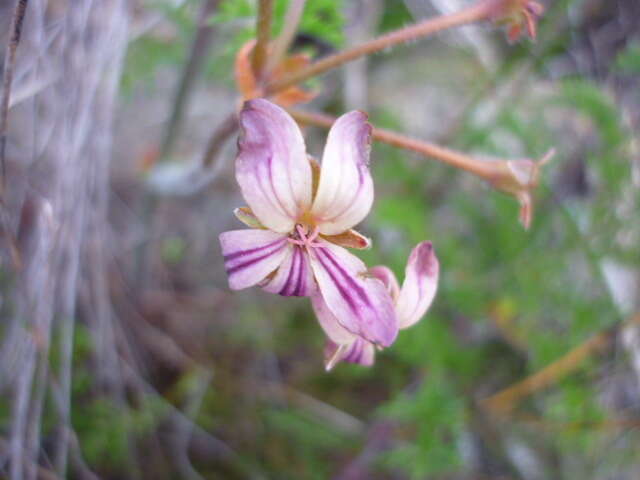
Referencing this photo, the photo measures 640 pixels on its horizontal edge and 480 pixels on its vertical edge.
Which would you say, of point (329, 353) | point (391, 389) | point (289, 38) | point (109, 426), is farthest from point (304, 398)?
point (289, 38)

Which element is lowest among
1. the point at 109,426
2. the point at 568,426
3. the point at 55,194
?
the point at 109,426

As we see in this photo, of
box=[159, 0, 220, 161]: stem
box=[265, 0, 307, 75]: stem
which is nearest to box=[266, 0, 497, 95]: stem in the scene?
box=[265, 0, 307, 75]: stem

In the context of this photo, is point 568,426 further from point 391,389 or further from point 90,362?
point 90,362

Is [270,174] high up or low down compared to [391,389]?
up

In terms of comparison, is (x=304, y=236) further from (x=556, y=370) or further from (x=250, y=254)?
(x=556, y=370)

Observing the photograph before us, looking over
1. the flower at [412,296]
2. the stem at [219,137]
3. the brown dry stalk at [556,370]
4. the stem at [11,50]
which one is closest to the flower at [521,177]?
the flower at [412,296]

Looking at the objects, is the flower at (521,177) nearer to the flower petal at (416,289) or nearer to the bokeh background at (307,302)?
the flower petal at (416,289)

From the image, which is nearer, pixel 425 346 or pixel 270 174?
pixel 270 174
